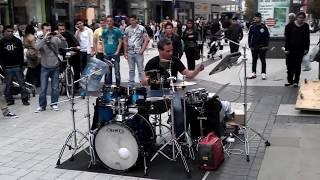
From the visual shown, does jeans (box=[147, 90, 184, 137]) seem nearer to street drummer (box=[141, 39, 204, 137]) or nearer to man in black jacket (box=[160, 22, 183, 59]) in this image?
street drummer (box=[141, 39, 204, 137])

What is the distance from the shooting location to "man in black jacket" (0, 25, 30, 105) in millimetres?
9133

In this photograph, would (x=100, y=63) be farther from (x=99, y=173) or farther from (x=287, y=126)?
(x=287, y=126)

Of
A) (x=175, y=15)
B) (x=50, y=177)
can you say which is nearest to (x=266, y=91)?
(x=50, y=177)

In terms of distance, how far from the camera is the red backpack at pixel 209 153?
5.38 meters

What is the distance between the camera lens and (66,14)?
79.5 ft

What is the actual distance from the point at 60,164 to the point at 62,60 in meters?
4.54

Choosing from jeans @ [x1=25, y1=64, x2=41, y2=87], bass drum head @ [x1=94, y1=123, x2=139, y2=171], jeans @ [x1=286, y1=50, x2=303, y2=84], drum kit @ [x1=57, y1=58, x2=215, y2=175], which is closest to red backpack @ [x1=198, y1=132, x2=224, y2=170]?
drum kit @ [x1=57, y1=58, x2=215, y2=175]

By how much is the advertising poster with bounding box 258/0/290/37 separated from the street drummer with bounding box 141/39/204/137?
1047cm

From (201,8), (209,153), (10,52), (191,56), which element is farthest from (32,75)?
(201,8)

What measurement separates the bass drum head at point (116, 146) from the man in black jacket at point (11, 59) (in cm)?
449

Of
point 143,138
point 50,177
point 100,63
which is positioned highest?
point 100,63

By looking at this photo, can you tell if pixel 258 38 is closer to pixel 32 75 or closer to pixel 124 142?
pixel 32 75

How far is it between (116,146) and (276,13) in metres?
12.0

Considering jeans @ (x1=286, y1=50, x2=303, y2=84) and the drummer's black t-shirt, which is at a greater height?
the drummer's black t-shirt
